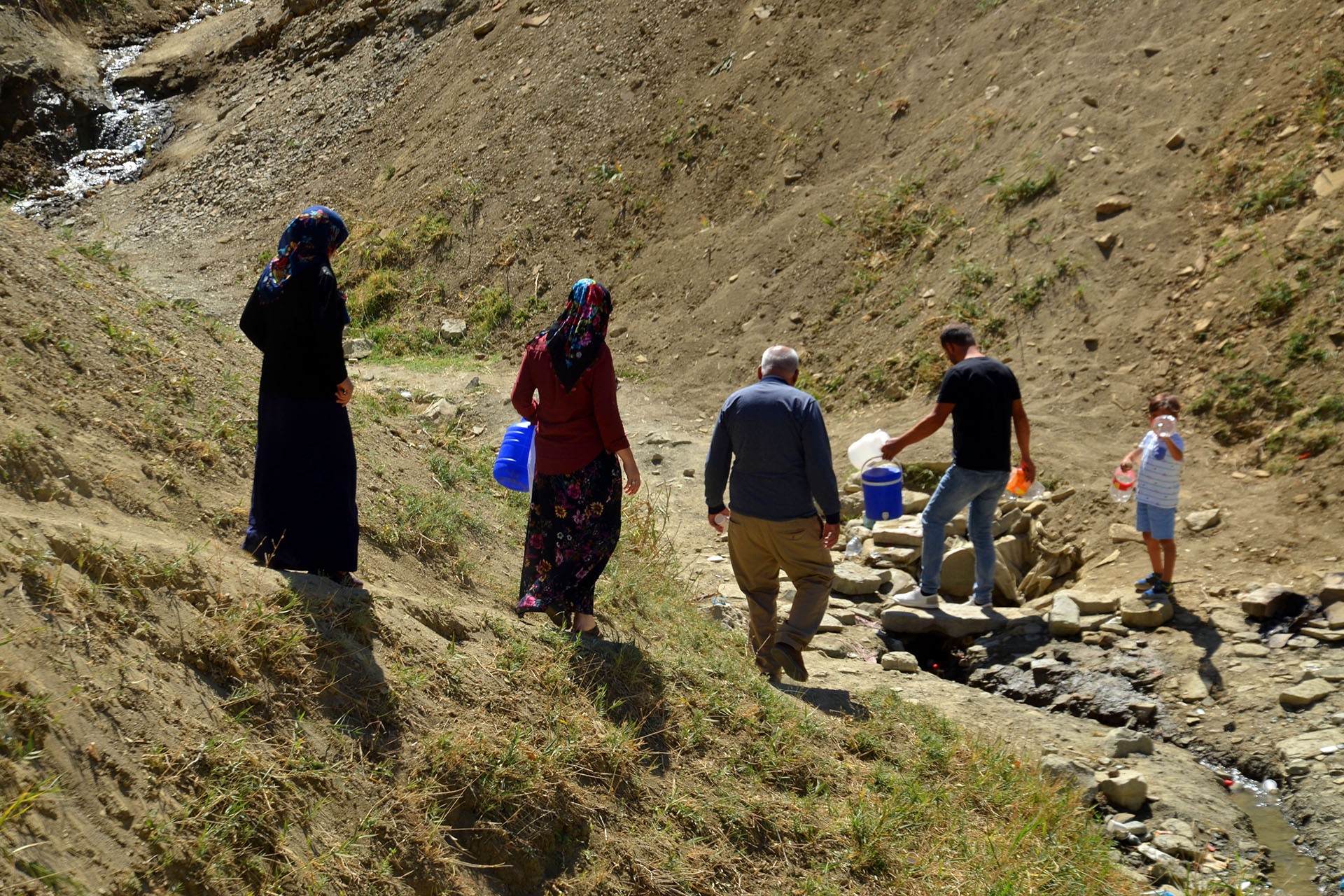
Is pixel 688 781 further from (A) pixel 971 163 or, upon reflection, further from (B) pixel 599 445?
(A) pixel 971 163

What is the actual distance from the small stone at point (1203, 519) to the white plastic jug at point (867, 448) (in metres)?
2.02

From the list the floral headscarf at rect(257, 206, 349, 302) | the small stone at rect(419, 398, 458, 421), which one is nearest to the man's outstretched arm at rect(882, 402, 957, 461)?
the floral headscarf at rect(257, 206, 349, 302)

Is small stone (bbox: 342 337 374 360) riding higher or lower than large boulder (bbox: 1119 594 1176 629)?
higher

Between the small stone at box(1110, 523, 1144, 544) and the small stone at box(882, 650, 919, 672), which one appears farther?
the small stone at box(1110, 523, 1144, 544)

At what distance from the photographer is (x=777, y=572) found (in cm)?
539

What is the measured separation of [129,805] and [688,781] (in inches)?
78.0

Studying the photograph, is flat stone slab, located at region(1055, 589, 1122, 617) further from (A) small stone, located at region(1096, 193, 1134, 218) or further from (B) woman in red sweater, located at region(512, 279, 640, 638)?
(A) small stone, located at region(1096, 193, 1134, 218)

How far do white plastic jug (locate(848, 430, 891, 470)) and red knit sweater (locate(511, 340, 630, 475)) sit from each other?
2896mm

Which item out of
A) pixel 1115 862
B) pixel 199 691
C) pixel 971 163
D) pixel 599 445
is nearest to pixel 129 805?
pixel 199 691

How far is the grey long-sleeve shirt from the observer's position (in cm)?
514

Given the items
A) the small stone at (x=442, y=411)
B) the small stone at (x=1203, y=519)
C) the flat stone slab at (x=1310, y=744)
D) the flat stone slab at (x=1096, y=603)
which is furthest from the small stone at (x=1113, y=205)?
the small stone at (x=442, y=411)

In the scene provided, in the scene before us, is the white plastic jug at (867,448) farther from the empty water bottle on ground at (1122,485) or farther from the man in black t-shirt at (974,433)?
the empty water bottle on ground at (1122,485)

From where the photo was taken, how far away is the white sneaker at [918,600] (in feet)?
23.2

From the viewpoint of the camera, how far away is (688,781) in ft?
14.1
